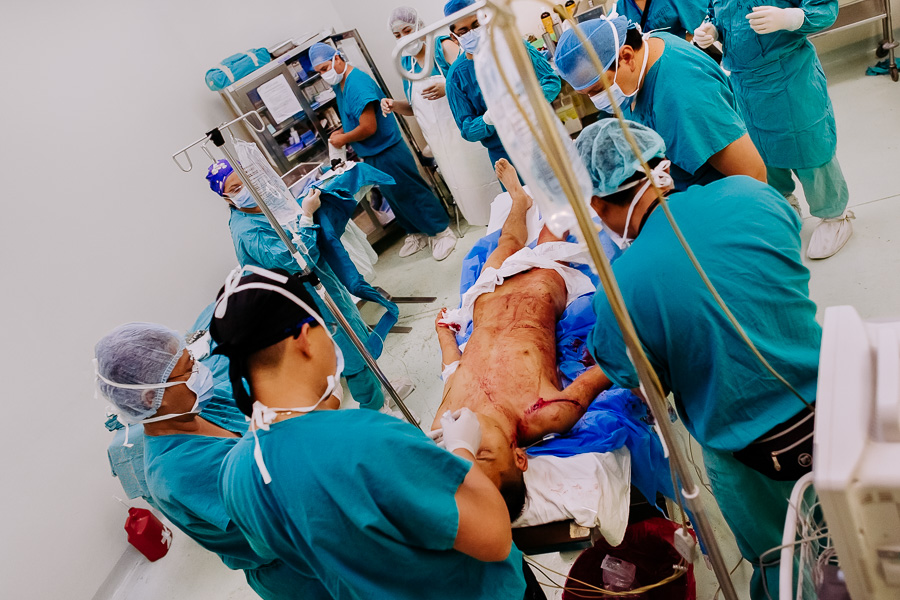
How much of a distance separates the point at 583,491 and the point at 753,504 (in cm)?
45

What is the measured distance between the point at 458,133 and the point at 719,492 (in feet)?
10.2

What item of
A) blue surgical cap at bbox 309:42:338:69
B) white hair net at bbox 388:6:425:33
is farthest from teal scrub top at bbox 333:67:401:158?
white hair net at bbox 388:6:425:33

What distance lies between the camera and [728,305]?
3.71 feet

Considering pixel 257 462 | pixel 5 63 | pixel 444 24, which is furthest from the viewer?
pixel 5 63

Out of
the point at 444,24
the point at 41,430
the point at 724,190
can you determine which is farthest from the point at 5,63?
the point at 724,190

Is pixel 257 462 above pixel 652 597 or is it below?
above

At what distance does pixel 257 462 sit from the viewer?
Answer: 42.4 inches

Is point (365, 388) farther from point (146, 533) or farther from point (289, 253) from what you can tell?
point (146, 533)

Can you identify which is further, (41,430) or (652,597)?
(41,430)

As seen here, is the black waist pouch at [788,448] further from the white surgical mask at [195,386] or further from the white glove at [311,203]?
the white glove at [311,203]

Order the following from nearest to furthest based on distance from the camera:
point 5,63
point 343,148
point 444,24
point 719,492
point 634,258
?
1. point 444,24
2. point 634,258
3. point 719,492
4. point 5,63
5. point 343,148

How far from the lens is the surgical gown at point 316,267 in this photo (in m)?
2.76

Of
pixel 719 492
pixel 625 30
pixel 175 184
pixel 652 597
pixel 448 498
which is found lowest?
pixel 652 597

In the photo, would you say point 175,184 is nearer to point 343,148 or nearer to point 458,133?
point 343,148
